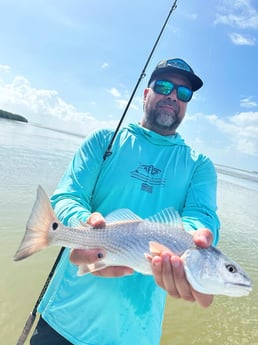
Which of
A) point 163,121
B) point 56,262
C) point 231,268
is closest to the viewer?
point 231,268

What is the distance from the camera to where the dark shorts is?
2.46 meters

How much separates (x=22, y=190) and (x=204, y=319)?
22.4 feet

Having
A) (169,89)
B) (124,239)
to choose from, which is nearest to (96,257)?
(124,239)

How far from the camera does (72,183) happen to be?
8.57 feet

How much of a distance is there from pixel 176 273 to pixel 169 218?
0.40m

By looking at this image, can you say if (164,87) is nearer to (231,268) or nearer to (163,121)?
(163,121)

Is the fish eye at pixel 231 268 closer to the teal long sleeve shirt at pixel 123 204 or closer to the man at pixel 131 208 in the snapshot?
the man at pixel 131 208

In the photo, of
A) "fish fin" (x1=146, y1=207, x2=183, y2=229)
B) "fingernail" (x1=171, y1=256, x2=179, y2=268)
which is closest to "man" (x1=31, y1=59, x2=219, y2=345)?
"fingernail" (x1=171, y1=256, x2=179, y2=268)

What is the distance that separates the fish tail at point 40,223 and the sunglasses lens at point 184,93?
5.90 ft

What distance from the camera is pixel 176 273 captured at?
193cm

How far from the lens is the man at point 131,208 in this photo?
7.61 ft

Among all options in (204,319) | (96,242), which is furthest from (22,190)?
(96,242)

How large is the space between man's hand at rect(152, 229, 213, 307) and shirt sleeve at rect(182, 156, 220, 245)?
0.38 meters

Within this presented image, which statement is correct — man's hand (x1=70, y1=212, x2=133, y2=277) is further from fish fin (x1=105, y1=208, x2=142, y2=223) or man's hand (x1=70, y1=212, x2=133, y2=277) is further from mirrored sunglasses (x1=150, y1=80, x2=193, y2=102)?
mirrored sunglasses (x1=150, y1=80, x2=193, y2=102)
